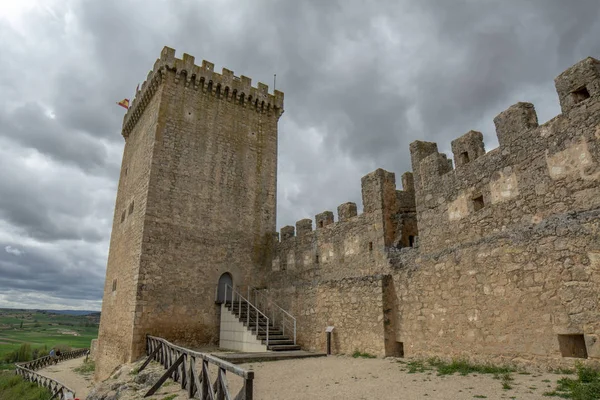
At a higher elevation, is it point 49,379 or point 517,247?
point 517,247

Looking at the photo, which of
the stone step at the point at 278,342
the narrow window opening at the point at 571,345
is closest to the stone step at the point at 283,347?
the stone step at the point at 278,342

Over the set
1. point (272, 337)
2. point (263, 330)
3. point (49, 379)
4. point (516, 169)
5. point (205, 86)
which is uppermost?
point (205, 86)

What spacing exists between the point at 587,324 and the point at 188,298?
11.5 metres

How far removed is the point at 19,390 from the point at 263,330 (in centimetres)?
2574

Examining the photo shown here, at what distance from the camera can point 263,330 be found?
12.5 meters

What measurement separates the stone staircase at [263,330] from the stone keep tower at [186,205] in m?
0.94

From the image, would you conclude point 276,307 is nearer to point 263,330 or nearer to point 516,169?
point 263,330

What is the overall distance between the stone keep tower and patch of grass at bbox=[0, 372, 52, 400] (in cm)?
1138

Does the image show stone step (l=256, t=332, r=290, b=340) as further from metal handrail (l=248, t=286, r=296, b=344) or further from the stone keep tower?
the stone keep tower

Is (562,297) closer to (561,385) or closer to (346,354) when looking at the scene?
(561,385)

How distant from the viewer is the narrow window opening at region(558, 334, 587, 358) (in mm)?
5719

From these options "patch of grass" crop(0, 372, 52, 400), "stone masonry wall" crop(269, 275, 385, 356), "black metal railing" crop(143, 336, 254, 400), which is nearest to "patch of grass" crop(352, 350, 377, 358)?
"stone masonry wall" crop(269, 275, 385, 356)

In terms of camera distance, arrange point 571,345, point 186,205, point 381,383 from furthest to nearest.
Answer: point 186,205 < point 381,383 < point 571,345

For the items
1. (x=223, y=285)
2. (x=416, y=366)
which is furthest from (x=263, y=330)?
(x=416, y=366)
